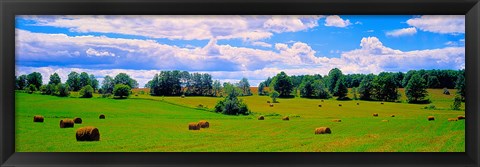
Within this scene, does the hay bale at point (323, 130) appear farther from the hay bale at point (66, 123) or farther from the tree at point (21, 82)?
the tree at point (21, 82)

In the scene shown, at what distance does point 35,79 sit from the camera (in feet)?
14.9

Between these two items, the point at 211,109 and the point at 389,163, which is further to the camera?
the point at 211,109

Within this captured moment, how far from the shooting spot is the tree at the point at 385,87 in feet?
15.4

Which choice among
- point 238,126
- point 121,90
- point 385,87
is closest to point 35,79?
point 121,90

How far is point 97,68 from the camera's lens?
4621mm

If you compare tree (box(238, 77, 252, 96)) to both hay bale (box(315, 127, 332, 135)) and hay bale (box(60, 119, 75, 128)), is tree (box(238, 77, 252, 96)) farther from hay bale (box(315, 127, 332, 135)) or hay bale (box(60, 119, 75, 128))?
hay bale (box(60, 119, 75, 128))

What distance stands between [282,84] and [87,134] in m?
1.91

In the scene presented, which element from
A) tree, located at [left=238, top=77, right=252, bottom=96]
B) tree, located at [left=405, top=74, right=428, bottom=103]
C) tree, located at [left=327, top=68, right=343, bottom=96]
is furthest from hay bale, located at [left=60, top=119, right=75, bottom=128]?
tree, located at [left=405, top=74, right=428, bottom=103]

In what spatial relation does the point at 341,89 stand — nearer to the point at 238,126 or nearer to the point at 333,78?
the point at 333,78

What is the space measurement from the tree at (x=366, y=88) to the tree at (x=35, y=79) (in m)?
3.10
